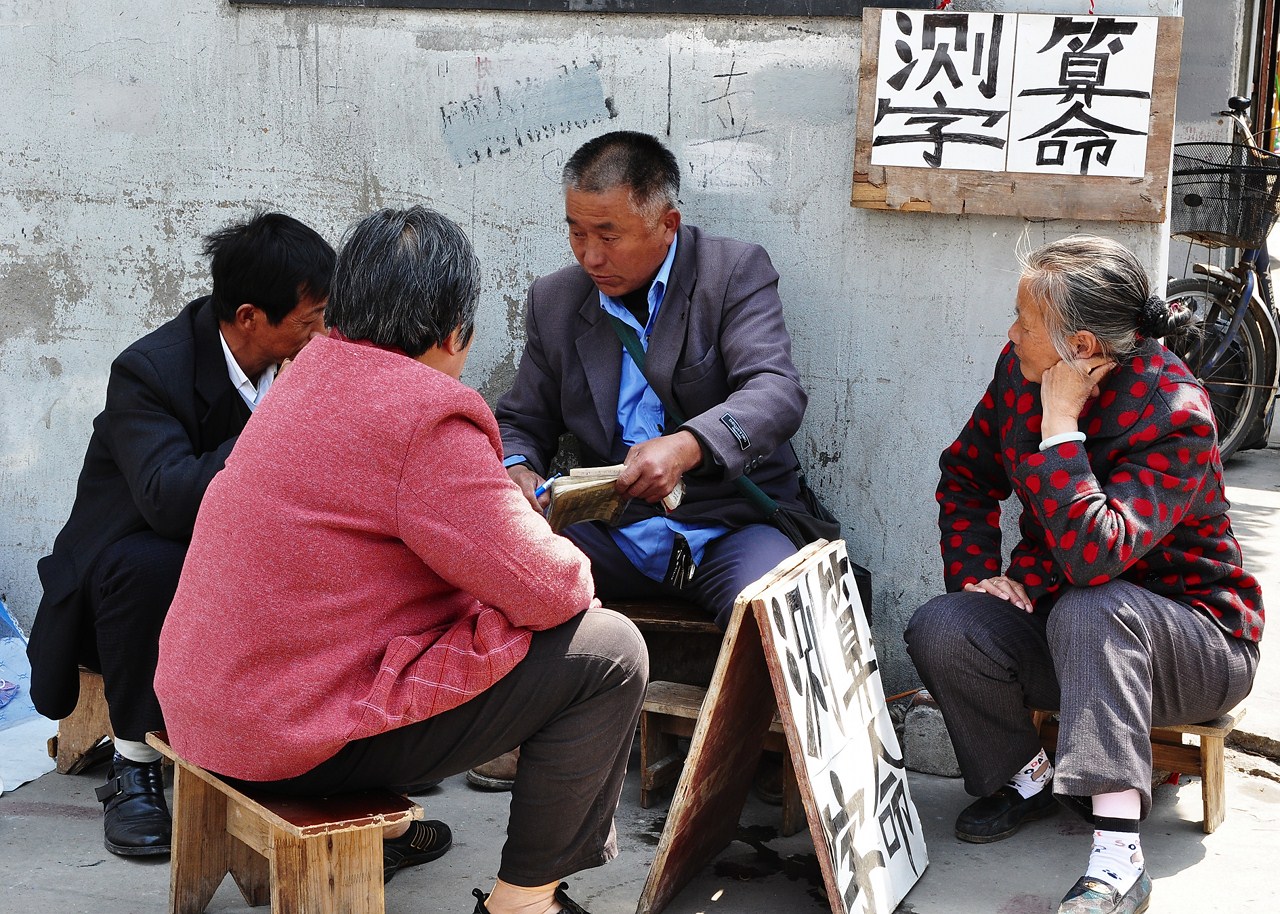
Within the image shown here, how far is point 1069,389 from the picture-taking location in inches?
110

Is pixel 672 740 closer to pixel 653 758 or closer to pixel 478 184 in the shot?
pixel 653 758

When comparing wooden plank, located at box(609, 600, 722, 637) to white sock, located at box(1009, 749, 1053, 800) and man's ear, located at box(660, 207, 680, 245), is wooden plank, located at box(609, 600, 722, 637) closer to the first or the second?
white sock, located at box(1009, 749, 1053, 800)

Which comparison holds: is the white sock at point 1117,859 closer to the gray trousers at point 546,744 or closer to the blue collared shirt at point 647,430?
the gray trousers at point 546,744

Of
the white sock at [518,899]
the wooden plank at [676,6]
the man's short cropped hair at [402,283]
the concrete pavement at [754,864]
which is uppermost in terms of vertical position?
the wooden plank at [676,6]

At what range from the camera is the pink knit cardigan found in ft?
6.97

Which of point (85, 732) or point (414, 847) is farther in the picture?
point (85, 732)

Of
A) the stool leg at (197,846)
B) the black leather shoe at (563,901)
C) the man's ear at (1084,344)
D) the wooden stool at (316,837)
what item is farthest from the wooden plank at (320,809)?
the man's ear at (1084,344)

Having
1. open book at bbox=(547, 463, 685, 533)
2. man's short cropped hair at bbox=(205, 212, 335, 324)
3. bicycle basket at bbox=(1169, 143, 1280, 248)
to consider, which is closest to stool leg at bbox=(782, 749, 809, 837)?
open book at bbox=(547, 463, 685, 533)

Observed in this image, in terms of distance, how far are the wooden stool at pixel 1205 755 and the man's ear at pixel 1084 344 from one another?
34.5 inches

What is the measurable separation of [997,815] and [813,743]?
2.76 feet

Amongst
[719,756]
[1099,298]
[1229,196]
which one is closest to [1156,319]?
[1099,298]

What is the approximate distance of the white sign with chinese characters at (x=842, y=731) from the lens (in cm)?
248

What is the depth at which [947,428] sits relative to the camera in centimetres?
361

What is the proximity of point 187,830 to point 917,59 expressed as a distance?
8.52 ft
